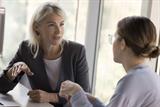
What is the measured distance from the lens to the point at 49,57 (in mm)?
2096

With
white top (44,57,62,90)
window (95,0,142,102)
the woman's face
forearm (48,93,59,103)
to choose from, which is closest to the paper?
forearm (48,93,59,103)

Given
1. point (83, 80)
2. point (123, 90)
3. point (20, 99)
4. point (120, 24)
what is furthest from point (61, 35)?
point (123, 90)

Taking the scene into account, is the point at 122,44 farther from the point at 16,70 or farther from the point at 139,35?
the point at 16,70

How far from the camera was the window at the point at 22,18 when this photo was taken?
108 inches

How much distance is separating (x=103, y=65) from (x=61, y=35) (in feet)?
2.97

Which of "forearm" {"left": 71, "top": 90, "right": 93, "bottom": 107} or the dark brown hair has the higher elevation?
the dark brown hair

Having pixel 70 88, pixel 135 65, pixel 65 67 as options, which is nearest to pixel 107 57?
pixel 65 67

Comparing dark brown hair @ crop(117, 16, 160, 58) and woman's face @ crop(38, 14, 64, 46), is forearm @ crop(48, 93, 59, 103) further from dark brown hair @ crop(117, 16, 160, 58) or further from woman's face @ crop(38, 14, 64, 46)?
dark brown hair @ crop(117, 16, 160, 58)

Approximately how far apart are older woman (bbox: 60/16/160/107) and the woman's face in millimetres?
640

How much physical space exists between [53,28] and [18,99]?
499 millimetres

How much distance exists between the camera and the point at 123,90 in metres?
1.27

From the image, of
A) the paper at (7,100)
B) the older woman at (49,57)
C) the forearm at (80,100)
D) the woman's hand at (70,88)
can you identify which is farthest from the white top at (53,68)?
the forearm at (80,100)

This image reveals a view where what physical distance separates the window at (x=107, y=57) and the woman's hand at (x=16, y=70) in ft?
3.20

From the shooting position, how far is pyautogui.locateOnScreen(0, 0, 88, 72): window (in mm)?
2738
